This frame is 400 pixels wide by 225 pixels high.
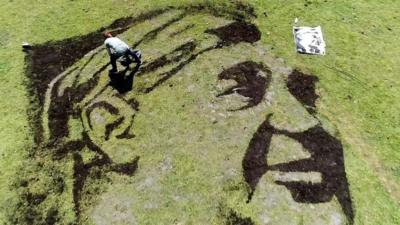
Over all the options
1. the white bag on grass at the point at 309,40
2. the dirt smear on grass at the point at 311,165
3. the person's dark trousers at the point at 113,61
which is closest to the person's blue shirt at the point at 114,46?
the person's dark trousers at the point at 113,61

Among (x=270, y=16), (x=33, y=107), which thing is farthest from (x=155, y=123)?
(x=270, y=16)

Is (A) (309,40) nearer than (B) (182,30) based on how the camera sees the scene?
Yes

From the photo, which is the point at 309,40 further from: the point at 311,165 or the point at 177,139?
the point at 177,139

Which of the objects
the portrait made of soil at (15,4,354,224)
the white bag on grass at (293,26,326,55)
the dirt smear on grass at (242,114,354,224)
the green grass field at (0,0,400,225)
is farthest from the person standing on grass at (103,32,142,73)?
the white bag on grass at (293,26,326,55)

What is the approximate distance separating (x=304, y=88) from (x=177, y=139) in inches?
185

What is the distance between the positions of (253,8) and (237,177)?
26.8ft

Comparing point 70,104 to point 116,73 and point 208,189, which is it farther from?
point 208,189

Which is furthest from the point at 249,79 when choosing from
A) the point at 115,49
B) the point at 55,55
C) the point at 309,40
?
the point at 55,55

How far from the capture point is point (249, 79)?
14773 mm

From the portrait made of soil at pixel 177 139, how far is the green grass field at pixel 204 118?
0.16 ft

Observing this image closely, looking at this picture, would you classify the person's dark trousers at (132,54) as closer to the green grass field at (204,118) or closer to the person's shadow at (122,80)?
the person's shadow at (122,80)

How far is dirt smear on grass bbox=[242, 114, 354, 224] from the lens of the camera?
459 inches

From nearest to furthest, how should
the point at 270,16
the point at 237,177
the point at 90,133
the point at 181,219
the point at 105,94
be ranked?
the point at 181,219, the point at 237,177, the point at 90,133, the point at 105,94, the point at 270,16

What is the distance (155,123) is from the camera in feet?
44.4
